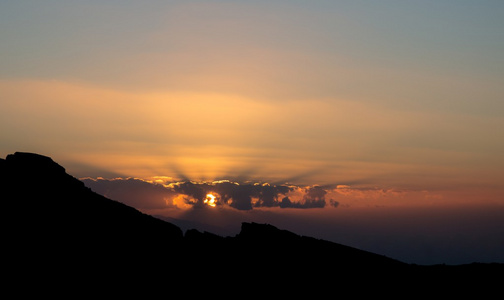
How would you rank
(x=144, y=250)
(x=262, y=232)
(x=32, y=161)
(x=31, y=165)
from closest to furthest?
(x=144, y=250)
(x=31, y=165)
(x=32, y=161)
(x=262, y=232)

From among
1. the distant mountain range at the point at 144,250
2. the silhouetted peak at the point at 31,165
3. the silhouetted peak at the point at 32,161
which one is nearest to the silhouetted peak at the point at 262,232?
the distant mountain range at the point at 144,250

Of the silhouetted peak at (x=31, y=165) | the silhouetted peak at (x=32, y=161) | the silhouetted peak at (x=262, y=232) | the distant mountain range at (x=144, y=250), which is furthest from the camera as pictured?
the silhouetted peak at (x=262, y=232)

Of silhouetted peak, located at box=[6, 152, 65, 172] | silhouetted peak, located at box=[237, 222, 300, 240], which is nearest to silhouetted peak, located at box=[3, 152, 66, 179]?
silhouetted peak, located at box=[6, 152, 65, 172]

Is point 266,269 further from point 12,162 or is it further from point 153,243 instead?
point 12,162

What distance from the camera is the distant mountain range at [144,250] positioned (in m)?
86.3

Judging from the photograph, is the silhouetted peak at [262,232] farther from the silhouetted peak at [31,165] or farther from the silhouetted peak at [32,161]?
the silhouetted peak at [32,161]

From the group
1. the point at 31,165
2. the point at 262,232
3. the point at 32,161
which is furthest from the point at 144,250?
the point at 32,161

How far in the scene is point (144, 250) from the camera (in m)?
94.2

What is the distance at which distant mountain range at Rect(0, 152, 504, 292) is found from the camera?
86312 millimetres

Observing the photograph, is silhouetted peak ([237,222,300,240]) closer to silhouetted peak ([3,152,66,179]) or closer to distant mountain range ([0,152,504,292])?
distant mountain range ([0,152,504,292])

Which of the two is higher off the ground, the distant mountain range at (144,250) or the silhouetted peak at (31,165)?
the silhouetted peak at (31,165)

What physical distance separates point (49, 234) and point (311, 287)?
1594 inches

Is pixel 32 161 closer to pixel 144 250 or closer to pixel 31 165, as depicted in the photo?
pixel 31 165

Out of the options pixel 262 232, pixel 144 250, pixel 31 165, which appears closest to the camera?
pixel 144 250
